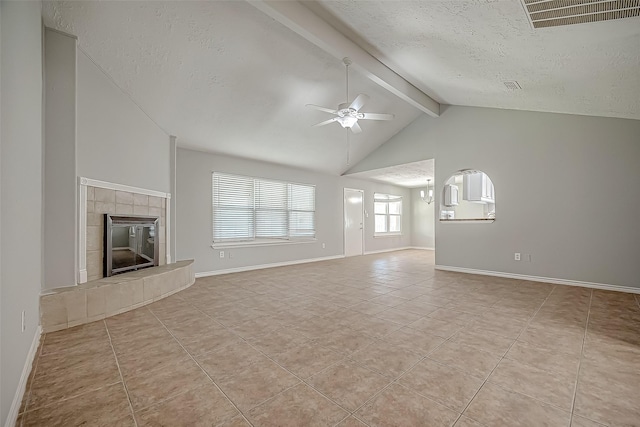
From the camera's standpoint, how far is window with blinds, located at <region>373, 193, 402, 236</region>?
30.7ft

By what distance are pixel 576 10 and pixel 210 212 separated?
18.0 ft

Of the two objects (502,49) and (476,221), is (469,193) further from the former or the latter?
(502,49)

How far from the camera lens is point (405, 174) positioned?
313 inches

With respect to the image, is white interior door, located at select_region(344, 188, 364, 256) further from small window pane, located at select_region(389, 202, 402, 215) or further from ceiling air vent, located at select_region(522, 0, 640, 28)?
ceiling air vent, located at select_region(522, 0, 640, 28)

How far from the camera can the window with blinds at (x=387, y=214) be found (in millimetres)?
9352

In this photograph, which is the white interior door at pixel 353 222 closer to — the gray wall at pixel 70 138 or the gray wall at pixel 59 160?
the gray wall at pixel 70 138

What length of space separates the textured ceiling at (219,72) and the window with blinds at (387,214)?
3875 millimetres

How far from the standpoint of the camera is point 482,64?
3311 millimetres

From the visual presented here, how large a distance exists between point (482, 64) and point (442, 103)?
2562mm

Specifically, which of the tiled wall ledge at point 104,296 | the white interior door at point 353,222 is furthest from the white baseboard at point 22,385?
the white interior door at point 353,222

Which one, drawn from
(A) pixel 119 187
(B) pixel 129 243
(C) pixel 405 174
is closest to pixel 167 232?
(B) pixel 129 243

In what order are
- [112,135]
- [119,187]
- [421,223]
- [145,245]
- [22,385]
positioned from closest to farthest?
1. [22,385]
2. [112,135]
3. [119,187]
4. [145,245]
5. [421,223]

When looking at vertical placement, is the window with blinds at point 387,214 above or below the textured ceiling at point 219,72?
below

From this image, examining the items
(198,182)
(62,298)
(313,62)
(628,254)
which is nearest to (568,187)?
(628,254)
